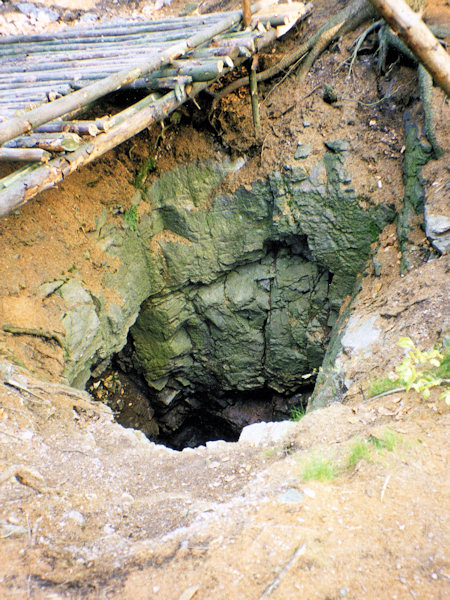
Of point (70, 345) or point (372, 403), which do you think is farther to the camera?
point (70, 345)

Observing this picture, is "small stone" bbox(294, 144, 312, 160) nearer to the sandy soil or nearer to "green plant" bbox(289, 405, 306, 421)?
the sandy soil

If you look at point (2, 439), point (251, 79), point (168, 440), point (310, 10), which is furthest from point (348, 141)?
point (168, 440)

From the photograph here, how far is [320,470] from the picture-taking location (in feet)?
7.84

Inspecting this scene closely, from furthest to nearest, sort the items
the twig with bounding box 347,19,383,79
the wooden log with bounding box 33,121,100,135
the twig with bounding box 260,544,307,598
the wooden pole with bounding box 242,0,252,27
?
the twig with bounding box 347,19,383,79
the wooden pole with bounding box 242,0,252,27
the wooden log with bounding box 33,121,100,135
the twig with bounding box 260,544,307,598

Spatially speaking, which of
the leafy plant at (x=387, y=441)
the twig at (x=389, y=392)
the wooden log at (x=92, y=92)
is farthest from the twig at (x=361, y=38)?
A: the leafy plant at (x=387, y=441)

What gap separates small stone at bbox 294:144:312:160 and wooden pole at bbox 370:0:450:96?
11.5 ft

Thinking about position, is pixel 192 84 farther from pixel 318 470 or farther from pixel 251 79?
pixel 318 470

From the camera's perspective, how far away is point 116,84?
3.55 meters

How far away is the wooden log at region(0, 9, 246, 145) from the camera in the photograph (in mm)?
2938

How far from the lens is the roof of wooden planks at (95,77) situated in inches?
119

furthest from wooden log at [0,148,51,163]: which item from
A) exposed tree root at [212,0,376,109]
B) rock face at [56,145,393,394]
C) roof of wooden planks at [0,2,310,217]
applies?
exposed tree root at [212,0,376,109]

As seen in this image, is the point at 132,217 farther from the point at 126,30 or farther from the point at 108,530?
the point at 108,530

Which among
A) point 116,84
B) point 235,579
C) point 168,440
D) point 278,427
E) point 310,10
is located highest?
point 116,84

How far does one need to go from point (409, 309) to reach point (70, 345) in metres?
3.61
